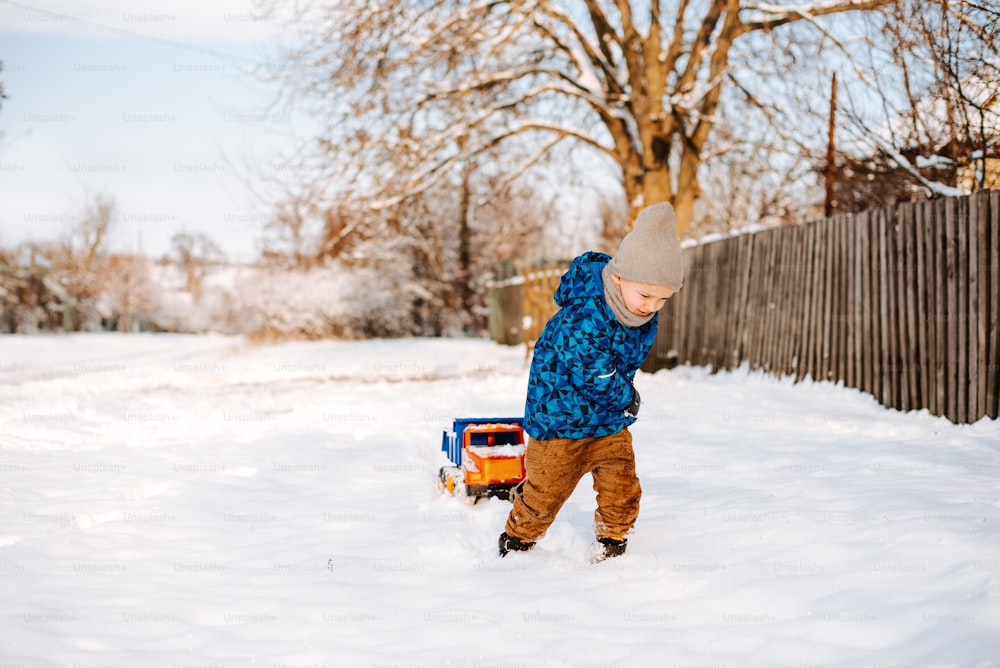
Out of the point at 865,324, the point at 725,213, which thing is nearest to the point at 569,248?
the point at 725,213

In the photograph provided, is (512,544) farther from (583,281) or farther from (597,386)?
(583,281)

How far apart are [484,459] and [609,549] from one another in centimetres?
94

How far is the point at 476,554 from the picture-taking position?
3.36 metres

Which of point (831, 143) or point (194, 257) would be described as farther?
point (194, 257)

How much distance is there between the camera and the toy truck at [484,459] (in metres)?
3.87

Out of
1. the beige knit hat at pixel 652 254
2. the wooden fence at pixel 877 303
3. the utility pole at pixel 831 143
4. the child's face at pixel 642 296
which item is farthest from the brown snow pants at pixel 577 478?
the utility pole at pixel 831 143

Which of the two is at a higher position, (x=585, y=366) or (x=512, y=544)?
(x=585, y=366)

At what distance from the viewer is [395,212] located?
39.6ft

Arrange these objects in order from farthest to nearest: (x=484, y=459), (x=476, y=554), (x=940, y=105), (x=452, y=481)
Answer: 1. (x=940, y=105)
2. (x=452, y=481)
3. (x=484, y=459)
4. (x=476, y=554)

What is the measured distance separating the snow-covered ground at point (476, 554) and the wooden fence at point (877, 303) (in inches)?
20.2

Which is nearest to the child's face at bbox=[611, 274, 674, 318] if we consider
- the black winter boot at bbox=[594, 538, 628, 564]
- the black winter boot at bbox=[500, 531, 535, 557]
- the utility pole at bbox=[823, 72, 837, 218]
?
the black winter boot at bbox=[594, 538, 628, 564]

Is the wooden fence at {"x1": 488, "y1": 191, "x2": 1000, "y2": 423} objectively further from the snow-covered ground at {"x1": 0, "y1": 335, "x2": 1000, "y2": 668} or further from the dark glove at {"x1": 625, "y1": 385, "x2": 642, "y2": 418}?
the dark glove at {"x1": 625, "y1": 385, "x2": 642, "y2": 418}

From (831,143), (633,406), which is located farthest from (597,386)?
(831,143)

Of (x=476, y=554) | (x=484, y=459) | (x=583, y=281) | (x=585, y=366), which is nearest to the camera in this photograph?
(x=585, y=366)
